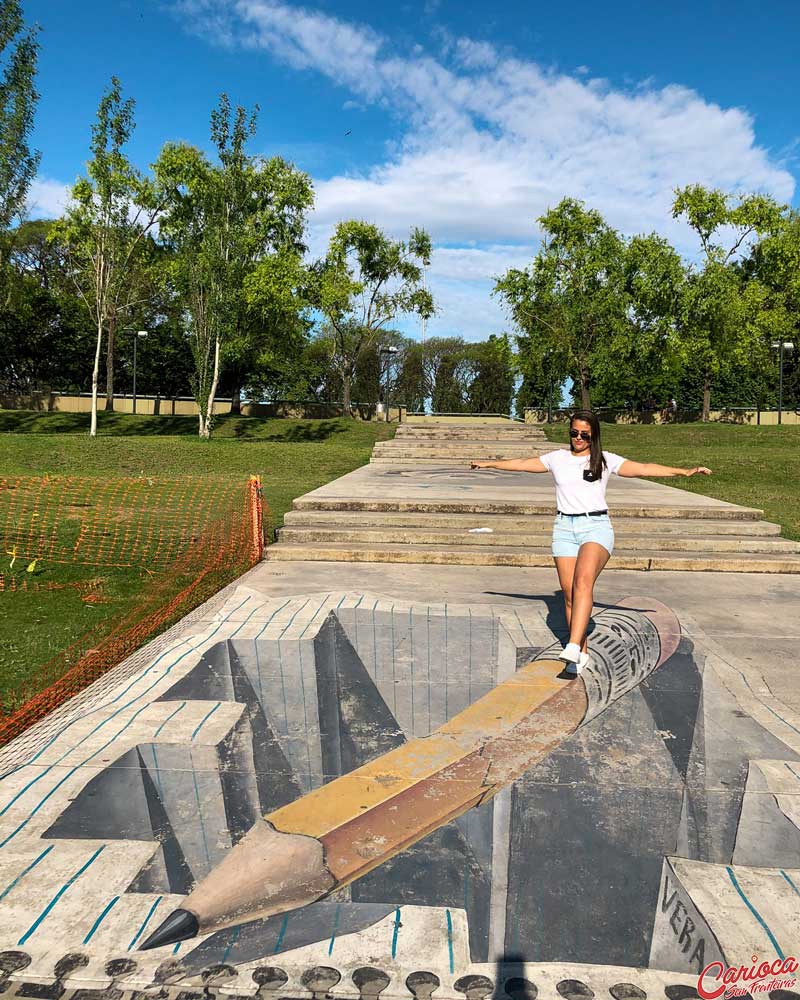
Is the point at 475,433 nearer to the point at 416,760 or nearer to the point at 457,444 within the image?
the point at 457,444

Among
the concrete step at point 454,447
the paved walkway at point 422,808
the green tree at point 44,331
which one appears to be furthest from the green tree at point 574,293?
the paved walkway at point 422,808

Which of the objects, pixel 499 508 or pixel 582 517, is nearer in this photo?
pixel 582 517

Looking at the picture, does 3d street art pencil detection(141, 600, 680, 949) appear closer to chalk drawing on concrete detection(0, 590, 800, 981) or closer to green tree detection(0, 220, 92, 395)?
chalk drawing on concrete detection(0, 590, 800, 981)

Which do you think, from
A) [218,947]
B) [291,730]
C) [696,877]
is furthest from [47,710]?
[696,877]

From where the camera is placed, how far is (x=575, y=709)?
418 centimetres

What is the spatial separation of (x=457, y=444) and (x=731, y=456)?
8548 millimetres

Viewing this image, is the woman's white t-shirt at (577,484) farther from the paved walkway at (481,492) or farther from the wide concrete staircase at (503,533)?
the paved walkway at (481,492)

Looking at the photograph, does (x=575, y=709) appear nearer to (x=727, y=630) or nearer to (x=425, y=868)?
(x=425, y=868)

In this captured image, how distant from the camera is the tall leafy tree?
92.8 ft

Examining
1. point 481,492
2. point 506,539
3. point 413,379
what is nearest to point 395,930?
point 506,539

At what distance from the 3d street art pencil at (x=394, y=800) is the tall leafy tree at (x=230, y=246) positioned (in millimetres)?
26403

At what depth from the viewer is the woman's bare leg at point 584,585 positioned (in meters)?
4.77

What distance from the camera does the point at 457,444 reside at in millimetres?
25125

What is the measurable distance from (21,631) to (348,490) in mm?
7493
